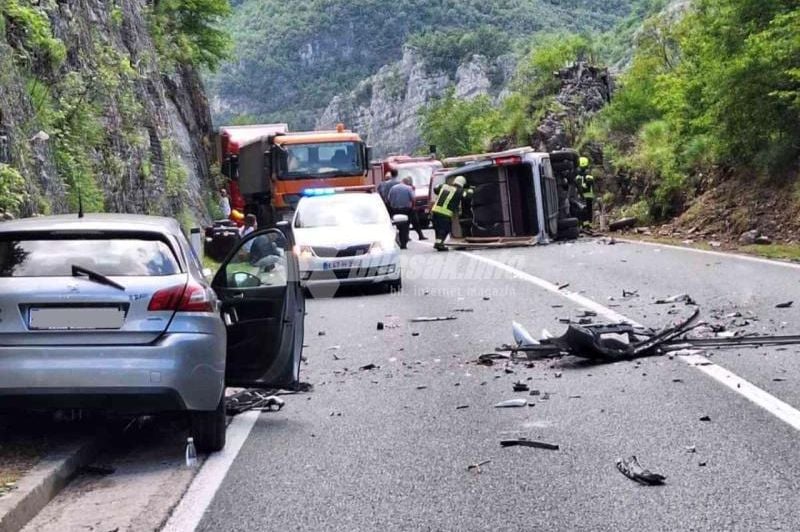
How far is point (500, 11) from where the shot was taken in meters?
150

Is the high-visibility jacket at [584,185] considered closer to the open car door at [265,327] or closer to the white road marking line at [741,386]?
the white road marking line at [741,386]

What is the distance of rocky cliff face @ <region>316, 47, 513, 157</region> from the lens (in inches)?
5669

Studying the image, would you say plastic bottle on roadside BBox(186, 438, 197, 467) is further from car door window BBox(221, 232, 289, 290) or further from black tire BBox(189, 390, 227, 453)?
car door window BBox(221, 232, 289, 290)

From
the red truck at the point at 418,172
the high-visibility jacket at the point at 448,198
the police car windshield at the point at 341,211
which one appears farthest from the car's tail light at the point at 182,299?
the red truck at the point at 418,172

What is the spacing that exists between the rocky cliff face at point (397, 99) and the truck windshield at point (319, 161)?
114937 millimetres

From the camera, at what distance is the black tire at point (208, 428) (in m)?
7.18

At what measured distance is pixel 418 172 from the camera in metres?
38.8

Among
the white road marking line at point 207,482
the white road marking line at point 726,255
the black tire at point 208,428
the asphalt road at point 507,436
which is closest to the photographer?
the asphalt road at point 507,436

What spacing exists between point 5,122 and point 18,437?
6991mm

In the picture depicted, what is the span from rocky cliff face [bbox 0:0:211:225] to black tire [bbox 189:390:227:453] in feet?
19.3

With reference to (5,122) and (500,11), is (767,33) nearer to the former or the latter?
(5,122)

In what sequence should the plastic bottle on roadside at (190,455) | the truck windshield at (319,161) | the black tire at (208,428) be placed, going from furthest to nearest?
1. the truck windshield at (319,161)
2. the black tire at (208,428)
3. the plastic bottle on roadside at (190,455)

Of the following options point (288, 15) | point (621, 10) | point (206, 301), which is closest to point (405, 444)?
point (206, 301)

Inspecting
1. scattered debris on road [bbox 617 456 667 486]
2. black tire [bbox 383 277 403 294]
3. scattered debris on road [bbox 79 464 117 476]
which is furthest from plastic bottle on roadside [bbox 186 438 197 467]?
→ black tire [bbox 383 277 403 294]
